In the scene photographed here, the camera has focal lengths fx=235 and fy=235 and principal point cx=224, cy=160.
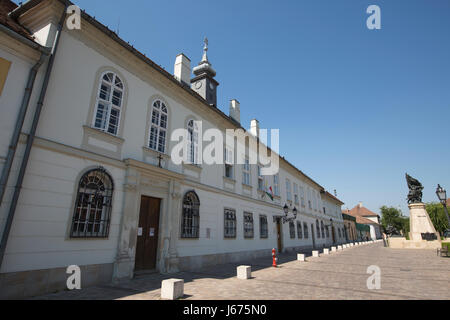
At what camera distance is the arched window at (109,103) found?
8.84 m

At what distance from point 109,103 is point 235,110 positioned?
1193cm

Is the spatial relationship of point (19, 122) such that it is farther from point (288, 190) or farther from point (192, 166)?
point (288, 190)

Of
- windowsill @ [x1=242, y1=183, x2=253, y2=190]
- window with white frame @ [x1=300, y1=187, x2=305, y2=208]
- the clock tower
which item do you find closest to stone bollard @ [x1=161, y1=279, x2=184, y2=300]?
windowsill @ [x1=242, y1=183, x2=253, y2=190]

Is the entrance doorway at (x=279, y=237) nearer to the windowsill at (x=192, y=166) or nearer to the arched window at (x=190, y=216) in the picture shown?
the arched window at (x=190, y=216)

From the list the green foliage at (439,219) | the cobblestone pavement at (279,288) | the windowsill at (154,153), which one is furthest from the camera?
the green foliage at (439,219)

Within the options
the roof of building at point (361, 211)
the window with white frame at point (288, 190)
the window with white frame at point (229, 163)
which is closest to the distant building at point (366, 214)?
the roof of building at point (361, 211)

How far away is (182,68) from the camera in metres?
13.8

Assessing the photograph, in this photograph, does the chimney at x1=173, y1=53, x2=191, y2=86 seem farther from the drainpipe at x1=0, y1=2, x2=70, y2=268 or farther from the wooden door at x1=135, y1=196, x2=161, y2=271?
the wooden door at x1=135, y1=196, x2=161, y2=271

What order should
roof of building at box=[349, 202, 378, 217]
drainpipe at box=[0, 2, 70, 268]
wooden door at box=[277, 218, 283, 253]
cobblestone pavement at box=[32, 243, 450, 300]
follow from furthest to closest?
roof of building at box=[349, 202, 378, 217], wooden door at box=[277, 218, 283, 253], cobblestone pavement at box=[32, 243, 450, 300], drainpipe at box=[0, 2, 70, 268]

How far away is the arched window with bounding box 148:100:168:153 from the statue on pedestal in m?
31.0

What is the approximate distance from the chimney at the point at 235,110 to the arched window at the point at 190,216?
9212 mm

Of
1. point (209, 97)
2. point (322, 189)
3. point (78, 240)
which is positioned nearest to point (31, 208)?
point (78, 240)

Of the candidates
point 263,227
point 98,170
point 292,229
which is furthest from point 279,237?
point 98,170

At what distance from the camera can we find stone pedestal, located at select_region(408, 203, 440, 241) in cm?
2584
